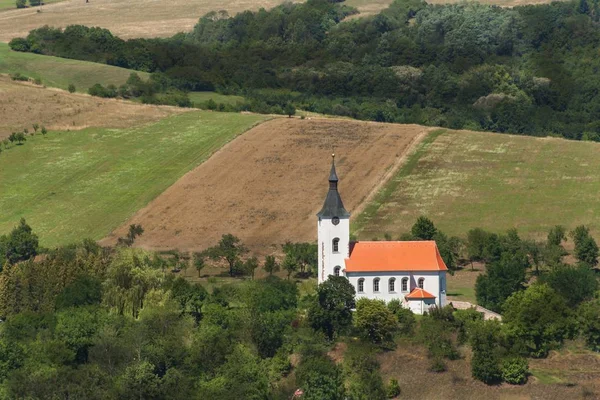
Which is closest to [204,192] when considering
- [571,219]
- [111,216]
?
[111,216]

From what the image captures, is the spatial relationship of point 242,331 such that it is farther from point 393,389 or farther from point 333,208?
point 333,208

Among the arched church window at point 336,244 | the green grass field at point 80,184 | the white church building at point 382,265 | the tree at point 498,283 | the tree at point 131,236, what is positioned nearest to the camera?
the white church building at point 382,265

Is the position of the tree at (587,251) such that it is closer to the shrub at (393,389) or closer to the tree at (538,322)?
the tree at (538,322)

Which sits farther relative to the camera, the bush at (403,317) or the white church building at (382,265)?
the white church building at (382,265)

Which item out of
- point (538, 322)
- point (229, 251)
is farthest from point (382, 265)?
point (229, 251)

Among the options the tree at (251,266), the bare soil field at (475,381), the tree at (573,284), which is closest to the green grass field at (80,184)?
the tree at (251,266)

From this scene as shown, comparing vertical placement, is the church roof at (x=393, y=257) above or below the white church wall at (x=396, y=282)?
above
